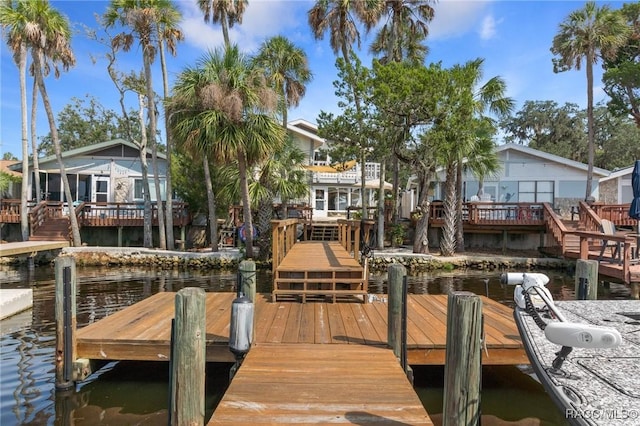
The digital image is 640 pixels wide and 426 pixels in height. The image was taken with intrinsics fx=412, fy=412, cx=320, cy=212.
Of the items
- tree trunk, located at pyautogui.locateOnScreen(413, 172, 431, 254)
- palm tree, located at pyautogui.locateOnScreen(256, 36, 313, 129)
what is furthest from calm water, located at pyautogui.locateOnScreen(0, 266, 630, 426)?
palm tree, located at pyautogui.locateOnScreen(256, 36, 313, 129)


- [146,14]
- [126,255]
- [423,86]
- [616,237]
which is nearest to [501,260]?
[616,237]

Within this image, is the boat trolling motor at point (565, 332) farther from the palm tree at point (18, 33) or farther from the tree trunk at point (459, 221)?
the palm tree at point (18, 33)

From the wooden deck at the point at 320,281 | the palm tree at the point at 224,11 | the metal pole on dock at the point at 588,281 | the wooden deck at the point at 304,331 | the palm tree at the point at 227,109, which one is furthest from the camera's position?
the palm tree at the point at 224,11

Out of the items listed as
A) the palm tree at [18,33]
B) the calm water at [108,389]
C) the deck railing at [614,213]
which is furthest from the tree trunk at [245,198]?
the deck railing at [614,213]

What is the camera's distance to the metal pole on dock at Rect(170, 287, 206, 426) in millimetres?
3418

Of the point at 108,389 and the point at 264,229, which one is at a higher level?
the point at 264,229

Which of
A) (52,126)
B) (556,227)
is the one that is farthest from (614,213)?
(52,126)

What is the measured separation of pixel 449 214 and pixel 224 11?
43.8 feet

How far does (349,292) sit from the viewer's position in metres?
7.24

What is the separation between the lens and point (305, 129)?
27.8 m

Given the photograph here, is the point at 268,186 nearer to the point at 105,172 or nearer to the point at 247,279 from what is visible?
the point at 105,172

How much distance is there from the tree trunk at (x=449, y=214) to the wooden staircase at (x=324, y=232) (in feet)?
15.9

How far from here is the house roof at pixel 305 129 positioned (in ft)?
83.5

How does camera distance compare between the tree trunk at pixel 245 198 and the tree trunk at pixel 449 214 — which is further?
the tree trunk at pixel 449 214
